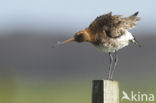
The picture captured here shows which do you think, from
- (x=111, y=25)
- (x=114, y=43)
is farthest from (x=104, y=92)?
(x=111, y=25)

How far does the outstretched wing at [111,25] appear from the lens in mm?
9164

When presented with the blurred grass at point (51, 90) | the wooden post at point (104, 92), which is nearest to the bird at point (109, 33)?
the wooden post at point (104, 92)

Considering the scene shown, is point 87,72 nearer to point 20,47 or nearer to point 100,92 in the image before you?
point 20,47

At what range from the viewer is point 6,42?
28750mm

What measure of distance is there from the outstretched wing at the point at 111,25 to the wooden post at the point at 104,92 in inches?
72.8

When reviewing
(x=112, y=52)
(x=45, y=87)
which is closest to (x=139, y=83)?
(x=45, y=87)

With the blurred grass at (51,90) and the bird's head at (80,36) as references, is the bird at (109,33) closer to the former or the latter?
the bird's head at (80,36)

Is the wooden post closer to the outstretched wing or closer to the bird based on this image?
the bird

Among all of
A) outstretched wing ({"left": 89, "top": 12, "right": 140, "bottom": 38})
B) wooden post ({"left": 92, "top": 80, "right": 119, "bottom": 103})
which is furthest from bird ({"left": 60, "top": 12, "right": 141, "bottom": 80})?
wooden post ({"left": 92, "top": 80, "right": 119, "bottom": 103})

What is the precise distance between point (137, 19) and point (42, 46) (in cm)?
1865

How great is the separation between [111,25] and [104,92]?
6.86 ft

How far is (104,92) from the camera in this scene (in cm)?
727

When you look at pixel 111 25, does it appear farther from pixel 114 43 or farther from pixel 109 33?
pixel 114 43

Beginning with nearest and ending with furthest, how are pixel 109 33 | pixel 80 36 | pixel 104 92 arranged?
pixel 104 92 → pixel 80 36 → pixel 109 33
